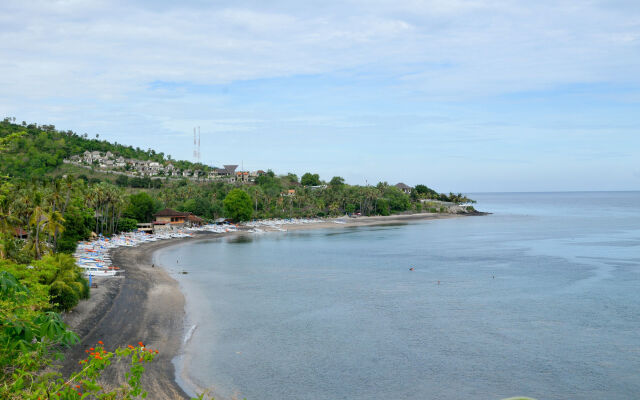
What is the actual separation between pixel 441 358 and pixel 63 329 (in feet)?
69.0

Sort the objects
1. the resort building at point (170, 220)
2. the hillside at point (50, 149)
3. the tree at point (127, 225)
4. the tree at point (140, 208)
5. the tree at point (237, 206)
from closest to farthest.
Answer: the tree at point (127, 225), the tree at point (140, 208), the resort building at point (170, 220), the tree at point (237, 206), the hillside at point (50, 149)

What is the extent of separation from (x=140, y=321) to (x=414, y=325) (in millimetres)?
16378

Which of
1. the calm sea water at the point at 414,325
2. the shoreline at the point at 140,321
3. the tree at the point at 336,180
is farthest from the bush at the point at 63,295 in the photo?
the tree at the point at 336,180

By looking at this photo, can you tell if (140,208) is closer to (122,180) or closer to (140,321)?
(122,180)

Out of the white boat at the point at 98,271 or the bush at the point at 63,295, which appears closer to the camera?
the bush at the point at 63,295

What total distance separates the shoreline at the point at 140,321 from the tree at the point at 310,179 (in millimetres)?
127042

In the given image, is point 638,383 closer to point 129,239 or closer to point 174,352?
point 174,352

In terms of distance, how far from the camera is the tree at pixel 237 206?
3794 inches

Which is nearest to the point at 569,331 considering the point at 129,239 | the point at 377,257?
the point at 377,257

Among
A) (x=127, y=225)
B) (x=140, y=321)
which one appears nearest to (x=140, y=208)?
(x=127, y=225)

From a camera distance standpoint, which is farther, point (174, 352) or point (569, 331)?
point (569, 331)

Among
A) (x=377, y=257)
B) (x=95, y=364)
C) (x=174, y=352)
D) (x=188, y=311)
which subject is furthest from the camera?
(x=377, y=257)

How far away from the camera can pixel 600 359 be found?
24.1m

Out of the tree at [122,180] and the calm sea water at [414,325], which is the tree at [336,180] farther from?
the calm sea water at [414,325]
